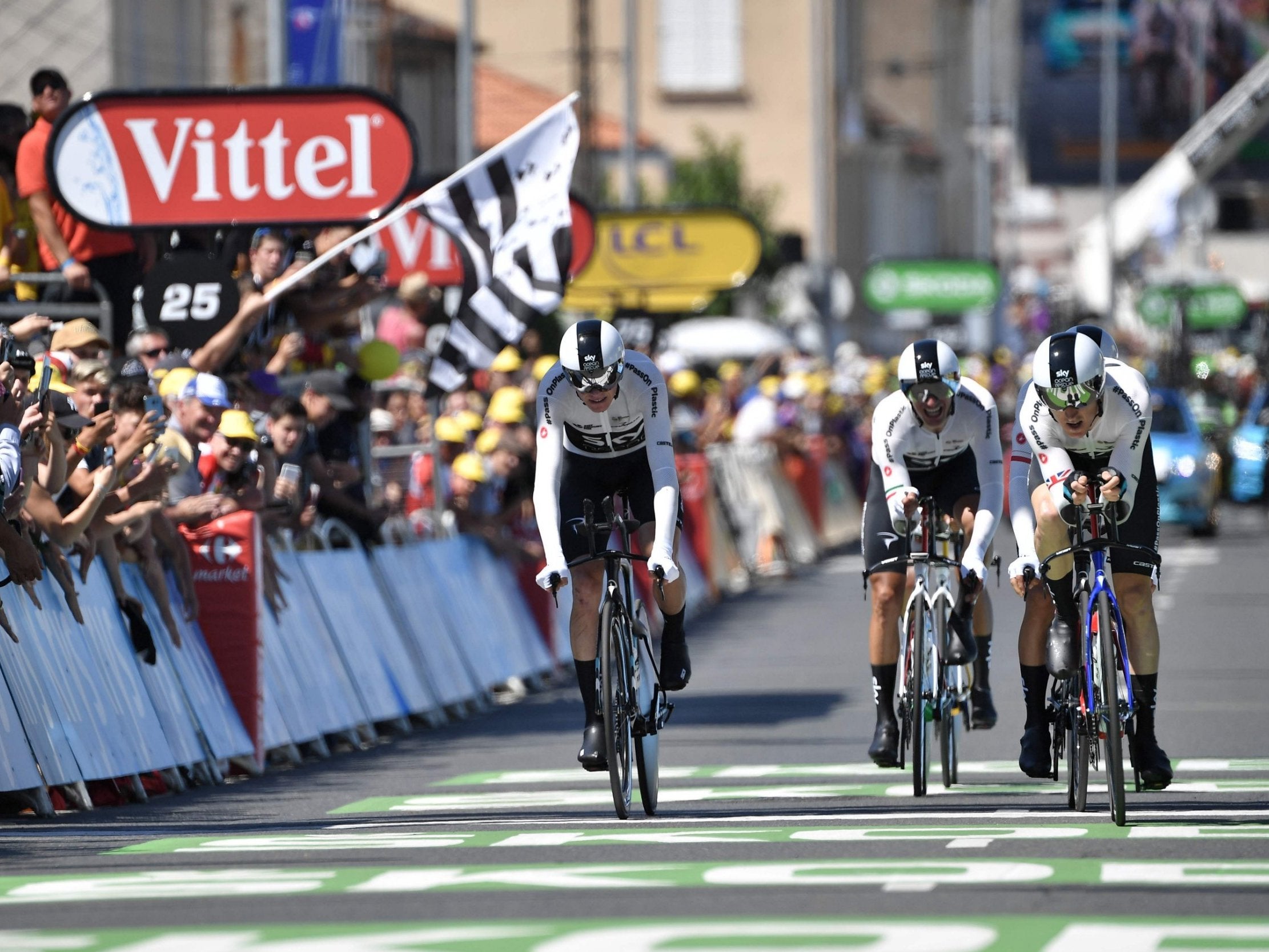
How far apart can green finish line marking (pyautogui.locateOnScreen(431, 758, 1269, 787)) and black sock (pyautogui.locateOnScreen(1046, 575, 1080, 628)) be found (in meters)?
1.87

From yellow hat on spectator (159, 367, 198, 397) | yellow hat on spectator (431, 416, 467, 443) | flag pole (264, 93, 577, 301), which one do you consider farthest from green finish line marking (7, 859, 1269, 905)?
yellow hat on spectator (431, 416, 467, 443)

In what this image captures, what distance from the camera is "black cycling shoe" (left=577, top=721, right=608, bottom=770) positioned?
10250 mm

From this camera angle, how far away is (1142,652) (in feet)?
33.9

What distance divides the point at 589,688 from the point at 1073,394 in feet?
7.26

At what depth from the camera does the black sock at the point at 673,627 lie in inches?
436

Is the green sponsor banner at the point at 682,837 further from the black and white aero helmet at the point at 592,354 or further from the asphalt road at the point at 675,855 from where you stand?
the black and white aero helmet at the point at 592,354

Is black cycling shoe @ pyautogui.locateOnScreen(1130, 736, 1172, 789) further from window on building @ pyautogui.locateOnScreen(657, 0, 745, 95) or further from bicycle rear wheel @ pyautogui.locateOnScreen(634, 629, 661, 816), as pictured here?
window on building @ pyautogui.locateOnScreen(657, 0, 745, 95)

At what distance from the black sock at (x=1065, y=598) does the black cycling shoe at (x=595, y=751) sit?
1.81m

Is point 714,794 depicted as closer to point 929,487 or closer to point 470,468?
point 929,487

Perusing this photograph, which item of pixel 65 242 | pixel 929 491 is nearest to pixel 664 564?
pixel 929 491

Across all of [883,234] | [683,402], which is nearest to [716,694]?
[683,402]

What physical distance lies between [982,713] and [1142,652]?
Answer: 169cm

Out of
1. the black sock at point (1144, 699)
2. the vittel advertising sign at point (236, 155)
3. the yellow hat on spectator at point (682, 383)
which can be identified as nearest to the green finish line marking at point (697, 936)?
the black sock at point (1144, 699)

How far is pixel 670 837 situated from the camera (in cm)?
965
